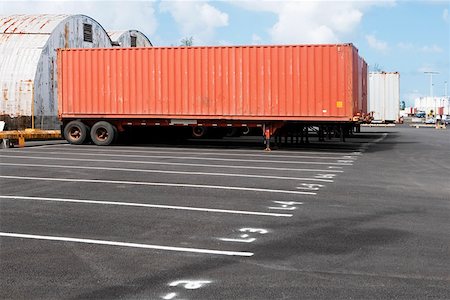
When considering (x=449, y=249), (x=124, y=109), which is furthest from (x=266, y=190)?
(x=124, y=109)

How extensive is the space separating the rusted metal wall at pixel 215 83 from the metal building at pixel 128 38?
16.2 metres

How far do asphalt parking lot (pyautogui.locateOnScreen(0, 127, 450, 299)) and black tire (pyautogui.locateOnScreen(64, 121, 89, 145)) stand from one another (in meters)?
8.66

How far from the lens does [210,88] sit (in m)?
19.7

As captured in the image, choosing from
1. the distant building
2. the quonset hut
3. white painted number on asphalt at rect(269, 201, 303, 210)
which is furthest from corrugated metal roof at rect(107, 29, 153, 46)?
the distant building

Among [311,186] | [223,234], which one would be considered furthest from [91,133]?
[223,234]

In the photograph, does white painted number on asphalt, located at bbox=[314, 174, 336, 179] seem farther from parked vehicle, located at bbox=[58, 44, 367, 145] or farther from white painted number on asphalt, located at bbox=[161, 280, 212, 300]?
white painted number on asphalt, located at bbox=[161, 280, 212, 300]

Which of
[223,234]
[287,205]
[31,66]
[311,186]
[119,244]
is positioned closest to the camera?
[119,244]

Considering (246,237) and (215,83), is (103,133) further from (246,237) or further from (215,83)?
(246,237)

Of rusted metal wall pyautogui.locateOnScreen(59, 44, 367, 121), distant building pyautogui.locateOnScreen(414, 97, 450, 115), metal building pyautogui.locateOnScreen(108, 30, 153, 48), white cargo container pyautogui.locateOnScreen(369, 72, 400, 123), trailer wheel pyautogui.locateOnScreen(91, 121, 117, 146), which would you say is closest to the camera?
rusted metal wall pyautogui.locateOnScreen(59, 44, 367, 121)

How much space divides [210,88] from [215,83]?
10.1 inches

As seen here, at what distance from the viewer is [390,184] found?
1098 centimetres

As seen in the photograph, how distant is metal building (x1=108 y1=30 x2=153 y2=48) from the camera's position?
37688mm

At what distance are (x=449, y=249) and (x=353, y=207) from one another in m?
2.54

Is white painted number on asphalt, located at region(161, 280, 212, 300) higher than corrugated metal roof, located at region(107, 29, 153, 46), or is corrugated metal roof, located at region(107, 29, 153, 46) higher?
corrugated metal roof, located at region(107, 29, 153, 46)
